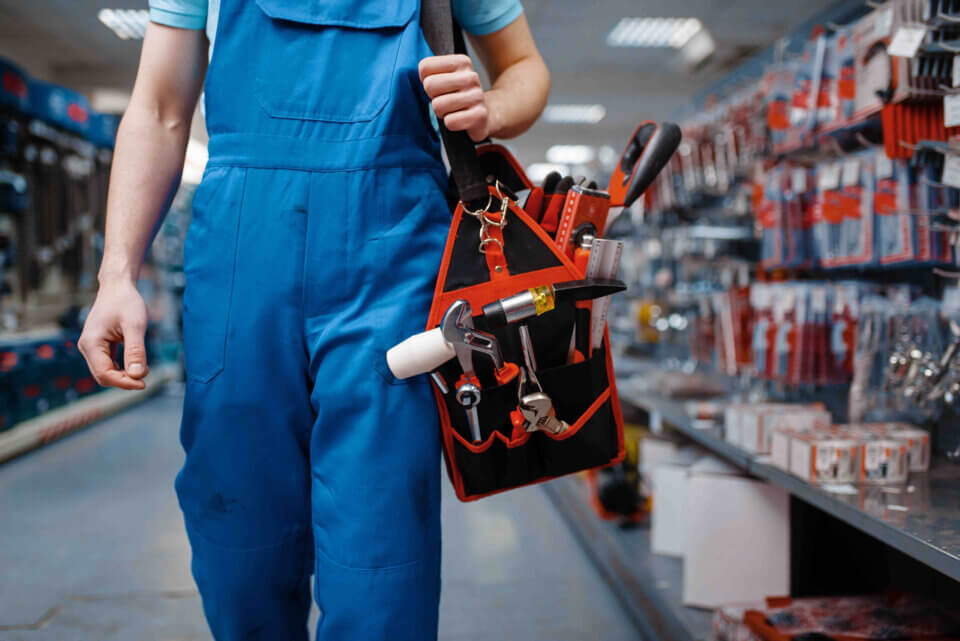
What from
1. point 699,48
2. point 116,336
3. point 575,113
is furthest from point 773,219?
point 575,113

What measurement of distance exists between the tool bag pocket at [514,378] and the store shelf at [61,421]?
405 centimetres

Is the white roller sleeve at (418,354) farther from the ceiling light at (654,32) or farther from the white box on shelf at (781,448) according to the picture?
the ceiling light at (654,32)

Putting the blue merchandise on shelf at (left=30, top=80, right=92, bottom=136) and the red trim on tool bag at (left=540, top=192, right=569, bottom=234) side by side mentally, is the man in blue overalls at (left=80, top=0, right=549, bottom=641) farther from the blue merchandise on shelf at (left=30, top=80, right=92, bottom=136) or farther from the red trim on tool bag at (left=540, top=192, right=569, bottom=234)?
the blue merchandise on shelf at (left=30, top=80, right=92, bottom=136)

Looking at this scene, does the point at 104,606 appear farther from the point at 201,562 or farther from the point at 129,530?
the point at 201,562

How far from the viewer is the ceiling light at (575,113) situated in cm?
1102

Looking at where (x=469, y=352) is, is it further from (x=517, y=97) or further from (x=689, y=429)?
(x=689, y=429)

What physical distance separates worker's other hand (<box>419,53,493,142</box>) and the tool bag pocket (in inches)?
4.0

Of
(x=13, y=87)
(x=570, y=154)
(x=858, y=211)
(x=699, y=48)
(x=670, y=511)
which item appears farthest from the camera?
(x=570, y=154)

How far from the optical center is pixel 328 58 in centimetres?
94

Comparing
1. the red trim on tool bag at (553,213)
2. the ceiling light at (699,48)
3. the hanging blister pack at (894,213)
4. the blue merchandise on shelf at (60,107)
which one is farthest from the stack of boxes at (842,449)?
the ceiling light at (699,48)

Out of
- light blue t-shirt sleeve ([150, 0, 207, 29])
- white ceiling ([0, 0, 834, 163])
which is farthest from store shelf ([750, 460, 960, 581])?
white ceiling ([0, 0, 834, 163])

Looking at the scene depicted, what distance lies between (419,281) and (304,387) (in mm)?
187

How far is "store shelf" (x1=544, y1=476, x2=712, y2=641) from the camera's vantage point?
6.95 ft

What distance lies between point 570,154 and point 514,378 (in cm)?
1371
